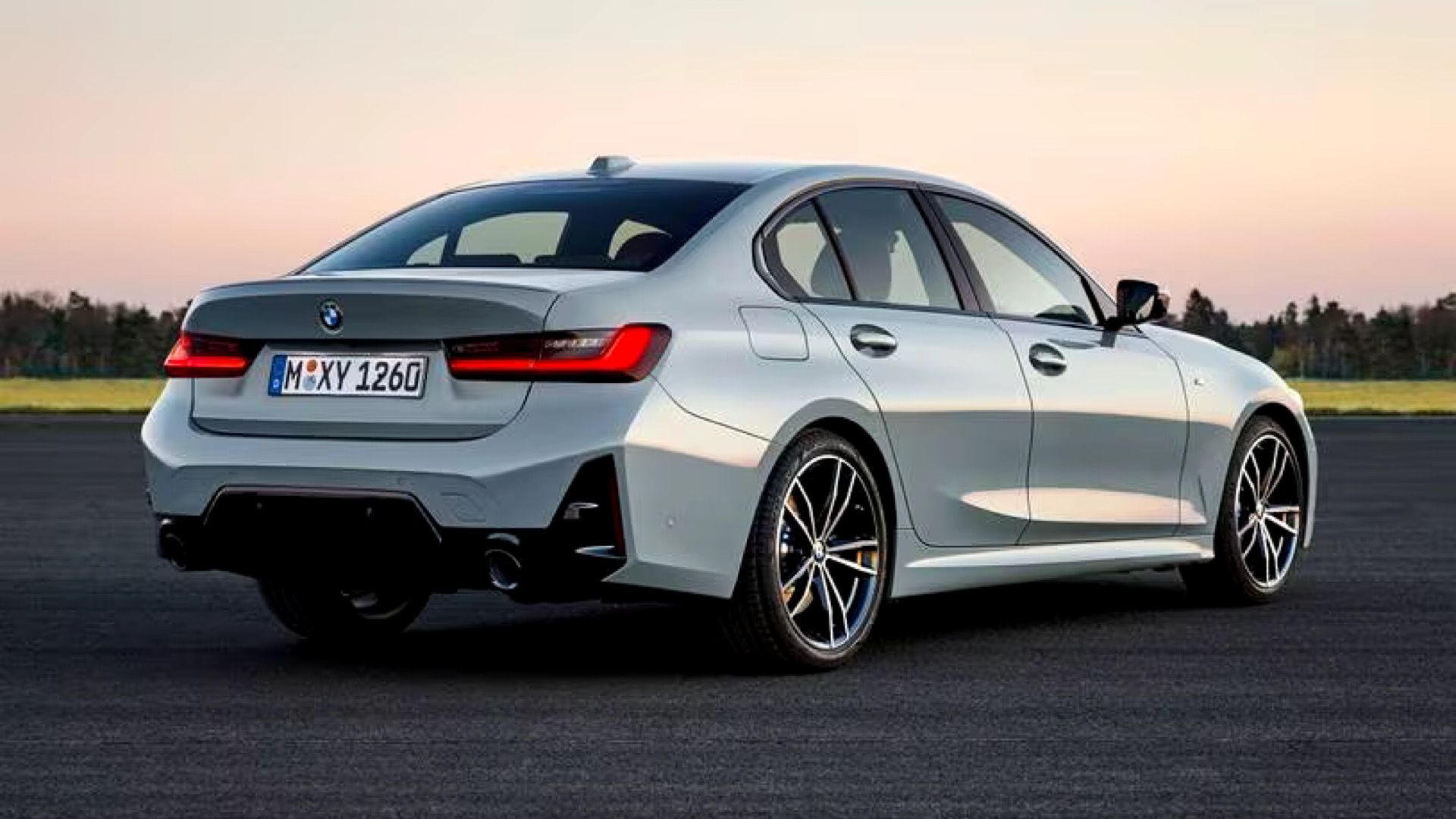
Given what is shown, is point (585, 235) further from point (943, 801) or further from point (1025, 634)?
point (943, 801)

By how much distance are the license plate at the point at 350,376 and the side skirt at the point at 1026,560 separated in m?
1.92

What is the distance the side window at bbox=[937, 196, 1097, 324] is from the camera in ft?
30.4

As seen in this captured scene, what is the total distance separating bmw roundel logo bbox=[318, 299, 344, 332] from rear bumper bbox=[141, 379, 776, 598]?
36 cm

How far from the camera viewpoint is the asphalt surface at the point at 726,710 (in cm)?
582

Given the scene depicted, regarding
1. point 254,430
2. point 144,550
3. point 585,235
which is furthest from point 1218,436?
point 144,550

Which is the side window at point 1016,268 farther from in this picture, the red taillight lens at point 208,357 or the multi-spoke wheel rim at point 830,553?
the red taillight lens at point 208,357

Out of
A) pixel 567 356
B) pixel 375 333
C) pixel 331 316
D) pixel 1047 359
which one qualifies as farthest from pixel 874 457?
pixel 331 316

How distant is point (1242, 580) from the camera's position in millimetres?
10352

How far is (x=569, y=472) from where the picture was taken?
719cm

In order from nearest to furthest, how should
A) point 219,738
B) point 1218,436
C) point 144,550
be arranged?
point 219,738 → point 1218,436 → point 144,550

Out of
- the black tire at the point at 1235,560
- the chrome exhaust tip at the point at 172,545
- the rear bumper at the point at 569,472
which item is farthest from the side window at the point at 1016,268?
the chrome exhaust tip at the point at 172,545

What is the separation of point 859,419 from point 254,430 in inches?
79.7

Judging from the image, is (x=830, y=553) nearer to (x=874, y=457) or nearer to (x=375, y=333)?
(x=874, y=457)

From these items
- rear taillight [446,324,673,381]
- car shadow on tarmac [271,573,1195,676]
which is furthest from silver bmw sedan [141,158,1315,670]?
car shadow on tarmac [271,573,1195,676]
